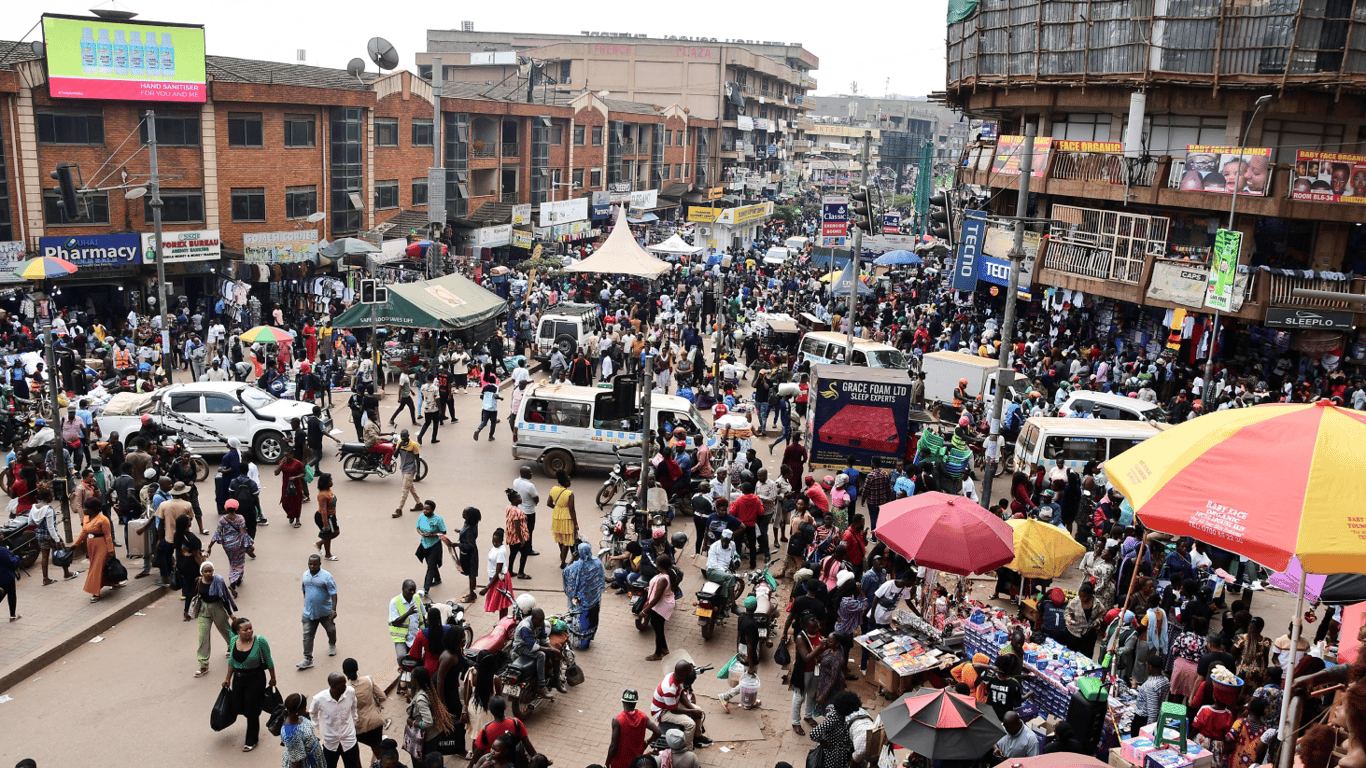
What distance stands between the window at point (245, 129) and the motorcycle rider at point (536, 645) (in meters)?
27.9

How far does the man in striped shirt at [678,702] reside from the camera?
909 cm

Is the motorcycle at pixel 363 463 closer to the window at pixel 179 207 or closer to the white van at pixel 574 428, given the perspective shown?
the white van at pixel 574 428

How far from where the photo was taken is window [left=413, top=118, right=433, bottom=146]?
138 feet

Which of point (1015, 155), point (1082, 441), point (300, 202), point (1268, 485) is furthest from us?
point (300, 202)

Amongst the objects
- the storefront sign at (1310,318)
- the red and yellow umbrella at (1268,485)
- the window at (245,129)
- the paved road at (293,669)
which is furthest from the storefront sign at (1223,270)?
the window at (245,129)

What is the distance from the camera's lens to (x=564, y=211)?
52125 millimetres

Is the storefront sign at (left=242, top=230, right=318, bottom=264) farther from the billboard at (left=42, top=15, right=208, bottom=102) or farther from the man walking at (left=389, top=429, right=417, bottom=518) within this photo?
the man walking at (left=389, top=429, right=417, bottom=518)

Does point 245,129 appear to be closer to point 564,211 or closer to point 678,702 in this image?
point 564,211

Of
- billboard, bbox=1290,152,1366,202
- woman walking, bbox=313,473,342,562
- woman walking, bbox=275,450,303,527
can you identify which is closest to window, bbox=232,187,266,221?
woman walking, bbox=275,450,303,527

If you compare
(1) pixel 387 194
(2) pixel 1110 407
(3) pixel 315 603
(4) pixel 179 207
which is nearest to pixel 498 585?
(3) pixel 315 603

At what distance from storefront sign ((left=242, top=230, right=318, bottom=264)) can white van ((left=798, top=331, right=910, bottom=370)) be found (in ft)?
60.3

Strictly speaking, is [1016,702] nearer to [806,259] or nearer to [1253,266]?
[1253,266]

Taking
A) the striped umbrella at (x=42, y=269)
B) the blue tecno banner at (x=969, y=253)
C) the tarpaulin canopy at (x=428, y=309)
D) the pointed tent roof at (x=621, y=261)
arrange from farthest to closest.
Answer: the pointed tent roof at (x=621, y=261), the blue tecno banner at (x=969, y=253), the striped umbrella at (x=42, y=269), the tarpaulin canopy at (x=428, y=309)

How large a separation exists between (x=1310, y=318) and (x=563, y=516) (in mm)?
19867
